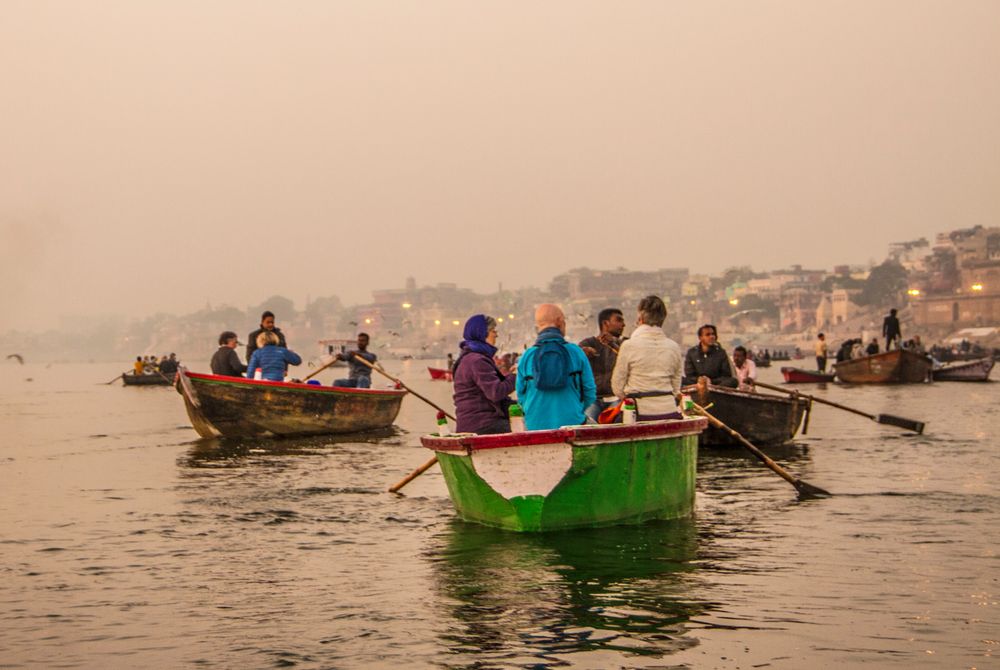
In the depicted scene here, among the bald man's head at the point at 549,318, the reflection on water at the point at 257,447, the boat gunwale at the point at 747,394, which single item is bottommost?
the reflection on water at the point at 257,447

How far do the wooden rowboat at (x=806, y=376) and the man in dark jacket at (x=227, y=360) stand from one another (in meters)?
36.4

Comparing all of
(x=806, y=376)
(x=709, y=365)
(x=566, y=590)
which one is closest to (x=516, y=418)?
(x=566, y=590)

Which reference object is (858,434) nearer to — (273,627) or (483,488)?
(483,488)

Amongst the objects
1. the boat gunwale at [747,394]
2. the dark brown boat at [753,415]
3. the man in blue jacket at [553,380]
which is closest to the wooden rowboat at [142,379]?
the dark brown boat at [753,415]

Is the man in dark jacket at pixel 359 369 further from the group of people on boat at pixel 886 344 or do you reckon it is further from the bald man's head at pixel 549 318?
the group of people on boat at pixel 886 344

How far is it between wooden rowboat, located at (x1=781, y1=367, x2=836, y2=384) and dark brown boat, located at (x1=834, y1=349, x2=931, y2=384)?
4.66 feet

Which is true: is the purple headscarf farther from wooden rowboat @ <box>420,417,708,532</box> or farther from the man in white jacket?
the man in white jacket

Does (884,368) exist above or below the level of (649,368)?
below

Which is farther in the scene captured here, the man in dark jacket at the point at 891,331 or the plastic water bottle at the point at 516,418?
the man in dark jacket at the point at 891,331

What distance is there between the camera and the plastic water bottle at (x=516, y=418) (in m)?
11.3

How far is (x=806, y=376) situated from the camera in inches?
2211

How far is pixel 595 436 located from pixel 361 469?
8.67 meters

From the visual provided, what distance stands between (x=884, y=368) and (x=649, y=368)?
140 feet

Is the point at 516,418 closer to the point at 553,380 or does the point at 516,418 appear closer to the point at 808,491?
the point at 553,380
